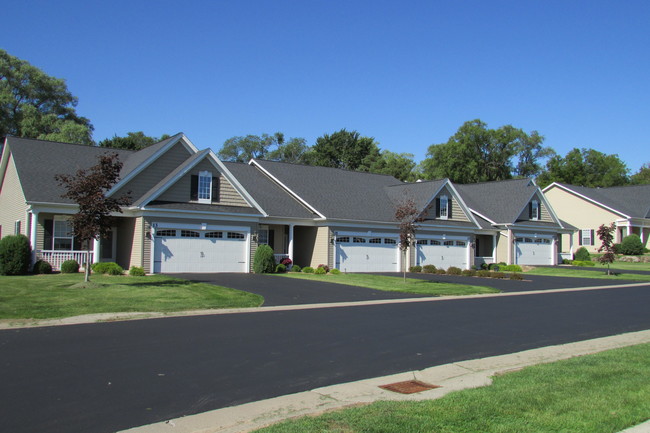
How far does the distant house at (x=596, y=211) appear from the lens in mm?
51750

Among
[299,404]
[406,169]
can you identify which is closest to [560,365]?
[299,404]

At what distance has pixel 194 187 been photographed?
27.5m

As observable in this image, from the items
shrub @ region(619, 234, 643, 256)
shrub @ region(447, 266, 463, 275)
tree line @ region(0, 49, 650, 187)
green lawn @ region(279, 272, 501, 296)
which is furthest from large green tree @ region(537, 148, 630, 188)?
green lawn @ region(279, 272, 501, 296)

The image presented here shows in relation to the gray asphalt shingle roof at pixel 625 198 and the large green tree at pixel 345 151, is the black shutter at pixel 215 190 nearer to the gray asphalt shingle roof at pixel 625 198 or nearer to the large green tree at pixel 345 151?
the gray asphalt shingle roof at pixel 625 198

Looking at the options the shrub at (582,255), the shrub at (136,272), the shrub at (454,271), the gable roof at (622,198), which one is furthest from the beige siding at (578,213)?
the shrub at (136,272)

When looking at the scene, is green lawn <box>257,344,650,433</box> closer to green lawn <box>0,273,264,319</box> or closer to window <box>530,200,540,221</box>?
green lawn <box>0,273,264,319</box>

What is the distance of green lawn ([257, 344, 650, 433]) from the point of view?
19.4 ft

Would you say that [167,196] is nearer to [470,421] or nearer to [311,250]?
[311,250]

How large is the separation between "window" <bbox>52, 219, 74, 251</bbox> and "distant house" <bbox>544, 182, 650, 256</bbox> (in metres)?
41.3

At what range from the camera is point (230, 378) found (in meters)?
8.08

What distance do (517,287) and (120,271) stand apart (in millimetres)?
17772

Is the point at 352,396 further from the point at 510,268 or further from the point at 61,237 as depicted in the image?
the point at 510,268

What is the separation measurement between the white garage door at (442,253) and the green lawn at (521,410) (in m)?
26.8

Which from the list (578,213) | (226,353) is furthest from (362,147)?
(226,353)
